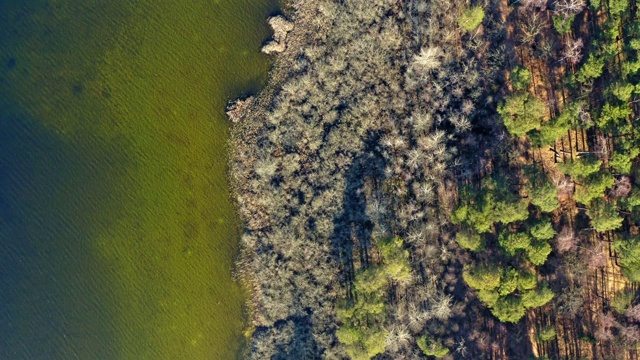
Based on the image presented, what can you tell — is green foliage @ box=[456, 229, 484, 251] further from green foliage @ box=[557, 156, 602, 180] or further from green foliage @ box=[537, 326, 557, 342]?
green foliage @ box=[557, 156, 602, 180]

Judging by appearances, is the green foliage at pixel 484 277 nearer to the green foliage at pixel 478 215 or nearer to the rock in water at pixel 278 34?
the green foliage at pixel 478 215

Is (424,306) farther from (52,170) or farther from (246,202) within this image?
(52,170)

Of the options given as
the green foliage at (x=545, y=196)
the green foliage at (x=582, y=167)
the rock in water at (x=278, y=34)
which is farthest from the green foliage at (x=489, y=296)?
the rock in water at (x=278, y=34)

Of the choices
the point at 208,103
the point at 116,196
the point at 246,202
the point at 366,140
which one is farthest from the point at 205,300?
the point at 366,140

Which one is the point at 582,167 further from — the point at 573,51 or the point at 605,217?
the point at 573,51

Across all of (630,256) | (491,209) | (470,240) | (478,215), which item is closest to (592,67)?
(491,209)

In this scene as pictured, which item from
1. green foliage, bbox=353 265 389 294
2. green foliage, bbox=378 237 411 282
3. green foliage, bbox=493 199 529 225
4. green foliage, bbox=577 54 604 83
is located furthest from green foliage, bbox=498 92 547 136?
green foliage, bbox=353 265 389 294
